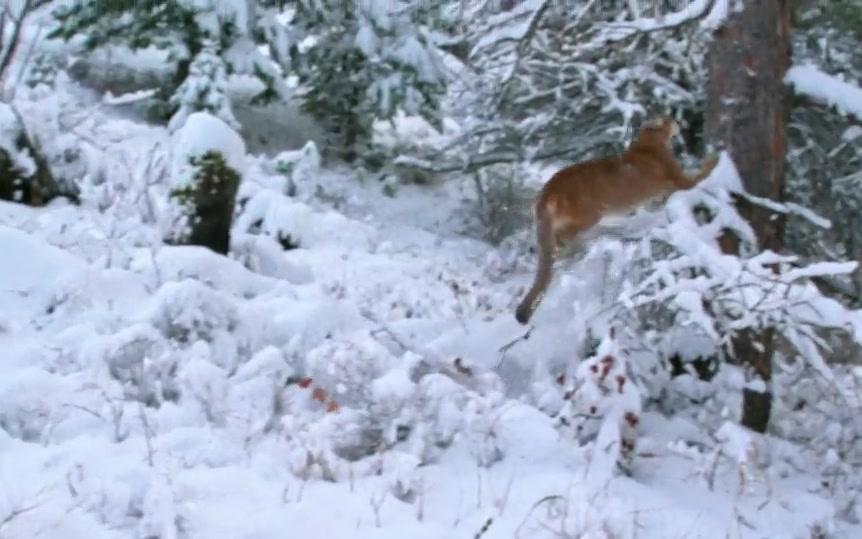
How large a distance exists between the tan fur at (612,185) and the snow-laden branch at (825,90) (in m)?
0.65

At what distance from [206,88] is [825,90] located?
7.80 meters

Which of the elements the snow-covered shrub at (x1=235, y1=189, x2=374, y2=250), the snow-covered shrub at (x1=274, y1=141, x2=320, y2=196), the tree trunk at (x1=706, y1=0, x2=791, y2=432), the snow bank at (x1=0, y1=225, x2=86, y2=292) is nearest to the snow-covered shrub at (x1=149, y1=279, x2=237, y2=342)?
the snow bank at (x1=0, y1=225, x2=86, y2=292)

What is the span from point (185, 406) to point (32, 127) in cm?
452

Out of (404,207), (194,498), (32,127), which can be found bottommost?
(404,207)

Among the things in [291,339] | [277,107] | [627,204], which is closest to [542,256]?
[627,204]

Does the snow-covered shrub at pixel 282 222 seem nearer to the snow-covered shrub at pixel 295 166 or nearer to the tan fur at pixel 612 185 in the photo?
the snow-covered shrub at pixel 295 166

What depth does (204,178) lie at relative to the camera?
303 inches

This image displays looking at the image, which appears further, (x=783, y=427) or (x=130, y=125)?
(x=130, y=125)

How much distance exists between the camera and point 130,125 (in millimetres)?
11859

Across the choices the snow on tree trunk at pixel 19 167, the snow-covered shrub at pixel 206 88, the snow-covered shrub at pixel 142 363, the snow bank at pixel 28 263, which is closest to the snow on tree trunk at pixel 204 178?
the snow bank at pixel 28 263

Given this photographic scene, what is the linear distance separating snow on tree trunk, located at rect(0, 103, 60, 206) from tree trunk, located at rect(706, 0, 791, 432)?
16.2 ft

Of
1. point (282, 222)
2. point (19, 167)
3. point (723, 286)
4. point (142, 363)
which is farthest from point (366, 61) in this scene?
point (723, 286)

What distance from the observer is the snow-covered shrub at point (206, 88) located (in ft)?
40.2

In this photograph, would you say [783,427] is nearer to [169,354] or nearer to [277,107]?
[169,354]
